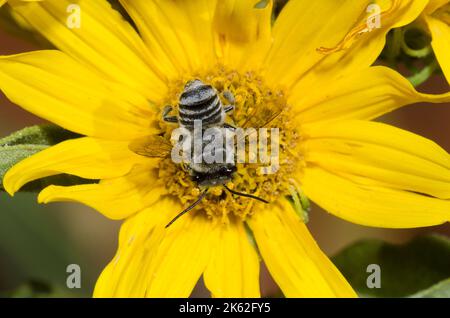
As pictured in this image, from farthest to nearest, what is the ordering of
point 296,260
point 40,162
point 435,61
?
point 435,61 → point 296,260 → point 40,162

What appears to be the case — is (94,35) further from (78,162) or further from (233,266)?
(233,266)

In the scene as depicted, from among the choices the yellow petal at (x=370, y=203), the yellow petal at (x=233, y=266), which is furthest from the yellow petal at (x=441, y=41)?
the yellow petal at (x=233, y=266)

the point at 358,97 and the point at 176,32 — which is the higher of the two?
the point at 176,32

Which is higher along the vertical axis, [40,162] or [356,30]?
[356,30]

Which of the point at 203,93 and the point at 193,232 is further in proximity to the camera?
the point at 193,232

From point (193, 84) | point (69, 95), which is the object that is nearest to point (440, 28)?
point (193, 84)

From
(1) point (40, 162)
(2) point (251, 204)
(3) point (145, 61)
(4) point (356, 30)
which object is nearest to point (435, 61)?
(4) point (356, 30)

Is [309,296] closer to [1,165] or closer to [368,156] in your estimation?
[368,156]
